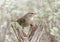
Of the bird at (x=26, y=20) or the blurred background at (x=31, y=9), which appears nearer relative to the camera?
the blurred background at (x=31, y=9)

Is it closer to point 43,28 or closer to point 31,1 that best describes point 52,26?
point 43,28

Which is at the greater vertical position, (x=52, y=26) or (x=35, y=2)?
(x=35, y=2)

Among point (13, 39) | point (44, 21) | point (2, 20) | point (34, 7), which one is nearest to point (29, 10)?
point (34, 7)

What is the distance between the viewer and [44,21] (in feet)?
5.90

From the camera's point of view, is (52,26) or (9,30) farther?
(9,30)

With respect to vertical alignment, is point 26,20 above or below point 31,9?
below

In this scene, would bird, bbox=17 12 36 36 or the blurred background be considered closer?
the blurred background

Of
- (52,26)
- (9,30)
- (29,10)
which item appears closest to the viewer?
(52,26)

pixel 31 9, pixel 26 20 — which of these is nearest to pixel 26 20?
pixel 26 20

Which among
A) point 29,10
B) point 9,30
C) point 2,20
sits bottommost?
point 9,30

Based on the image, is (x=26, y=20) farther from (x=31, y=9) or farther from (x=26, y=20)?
(x=31, y=9)

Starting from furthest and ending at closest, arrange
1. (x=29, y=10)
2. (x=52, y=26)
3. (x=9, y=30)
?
(x=9, y=30) < (x=29, y=10) < (x=52, y=26)

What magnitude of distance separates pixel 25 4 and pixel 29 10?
8cm

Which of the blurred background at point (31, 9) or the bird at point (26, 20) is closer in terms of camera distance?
the blurred background at point (31, 9)
